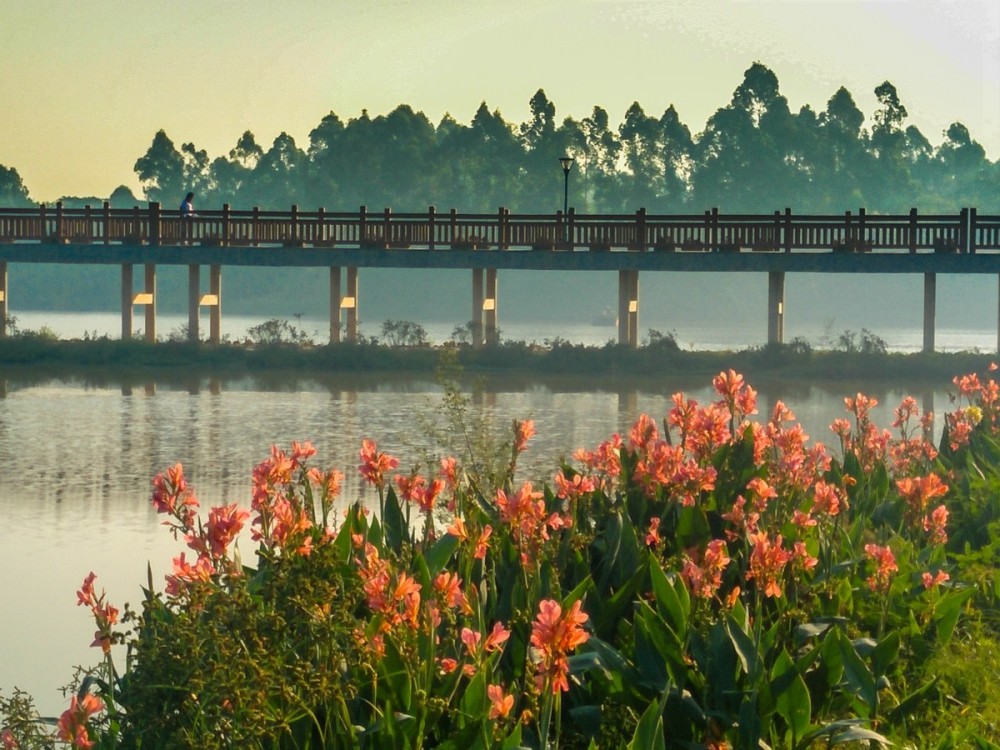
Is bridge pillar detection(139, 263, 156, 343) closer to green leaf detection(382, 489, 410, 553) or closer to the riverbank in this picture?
the riverbank

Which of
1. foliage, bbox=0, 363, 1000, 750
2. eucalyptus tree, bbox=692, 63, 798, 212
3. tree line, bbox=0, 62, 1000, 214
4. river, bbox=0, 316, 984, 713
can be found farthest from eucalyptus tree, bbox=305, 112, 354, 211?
foliage, bbox=0, 363, 1000, 750

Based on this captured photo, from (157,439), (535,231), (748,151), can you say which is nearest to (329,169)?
(748,151)

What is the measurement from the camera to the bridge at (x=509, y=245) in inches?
1614

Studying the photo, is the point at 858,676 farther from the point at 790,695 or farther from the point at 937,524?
the point at 937,524

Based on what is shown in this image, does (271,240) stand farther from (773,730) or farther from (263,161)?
(263,161)

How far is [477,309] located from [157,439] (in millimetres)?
21040

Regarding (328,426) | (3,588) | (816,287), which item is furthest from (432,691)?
(816,287)

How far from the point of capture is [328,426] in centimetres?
2519

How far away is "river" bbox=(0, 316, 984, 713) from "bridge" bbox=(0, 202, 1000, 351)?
489cm

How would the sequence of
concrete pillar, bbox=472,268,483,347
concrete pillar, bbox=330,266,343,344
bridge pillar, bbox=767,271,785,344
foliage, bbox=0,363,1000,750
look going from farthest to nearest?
1. concrete pillar, bbox=330,266,343,344
2. concrete pillar, bbox=472,268,483,347
3. bridge pillar, bbox=767,271,785,344
4. foliage, bbox=0,363,1000,750

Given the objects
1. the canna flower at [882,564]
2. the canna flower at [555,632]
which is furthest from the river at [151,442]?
the canna flower at [555,632]

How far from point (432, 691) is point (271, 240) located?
38545mm

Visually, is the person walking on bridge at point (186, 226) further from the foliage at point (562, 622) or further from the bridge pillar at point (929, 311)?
the foliage at point (562, 622)

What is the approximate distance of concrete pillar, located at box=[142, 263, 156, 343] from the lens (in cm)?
4378
